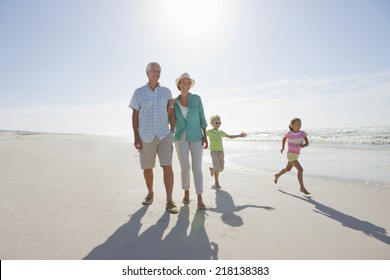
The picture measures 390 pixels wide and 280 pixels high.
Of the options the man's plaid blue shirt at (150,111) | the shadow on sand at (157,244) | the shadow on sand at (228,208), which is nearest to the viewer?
the shadow on sand at (157,244)

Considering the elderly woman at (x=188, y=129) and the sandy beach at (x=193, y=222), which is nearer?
the sandy beach at (x=193, y=222)

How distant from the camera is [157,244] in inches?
111

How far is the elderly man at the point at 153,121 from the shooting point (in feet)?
13.7

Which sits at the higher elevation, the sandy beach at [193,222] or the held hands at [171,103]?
the held hands at [171,103]

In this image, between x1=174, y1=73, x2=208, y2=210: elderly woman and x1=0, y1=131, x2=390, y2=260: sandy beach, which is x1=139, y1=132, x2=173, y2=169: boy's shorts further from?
x1=0, y1=131, x2=390, y2=260: sandy beach

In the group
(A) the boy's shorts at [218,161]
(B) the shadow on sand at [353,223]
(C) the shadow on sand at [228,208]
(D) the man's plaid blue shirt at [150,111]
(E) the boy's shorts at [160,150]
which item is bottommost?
(B) the shadow on sand at [353,223]

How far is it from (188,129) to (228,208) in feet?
4.68

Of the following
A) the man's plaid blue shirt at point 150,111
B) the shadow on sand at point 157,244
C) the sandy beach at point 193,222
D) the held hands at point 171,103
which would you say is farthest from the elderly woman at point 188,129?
the shadow on sand at point 157,244

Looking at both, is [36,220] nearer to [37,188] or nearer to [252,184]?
[37,188]

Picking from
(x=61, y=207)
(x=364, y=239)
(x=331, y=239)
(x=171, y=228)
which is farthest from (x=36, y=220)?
(x=364, y=239)

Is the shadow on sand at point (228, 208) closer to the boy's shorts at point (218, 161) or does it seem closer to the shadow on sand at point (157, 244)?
the shadow on sand at point (157, 244)

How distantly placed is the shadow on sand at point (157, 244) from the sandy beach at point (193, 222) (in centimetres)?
1

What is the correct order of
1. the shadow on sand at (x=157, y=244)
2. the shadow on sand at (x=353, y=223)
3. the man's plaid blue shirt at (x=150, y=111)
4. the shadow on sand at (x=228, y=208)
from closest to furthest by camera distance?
the shadow on sand at (x=157, y=244), the shadow on sand at (x=353, y=223), the shadow on sand at (x=228, y=208), the man's plaid blue shirt at (x=150, y=111)

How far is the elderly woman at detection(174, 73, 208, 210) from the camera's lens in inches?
170
